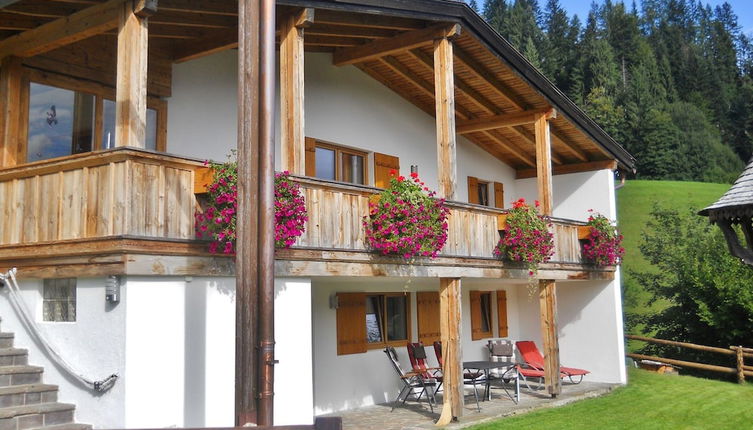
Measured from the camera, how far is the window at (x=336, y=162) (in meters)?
12.9

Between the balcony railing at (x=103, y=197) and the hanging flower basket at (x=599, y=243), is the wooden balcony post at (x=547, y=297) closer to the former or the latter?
the hanging flower basket at (x=599, y=243)

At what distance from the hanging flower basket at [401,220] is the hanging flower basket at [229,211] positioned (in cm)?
188

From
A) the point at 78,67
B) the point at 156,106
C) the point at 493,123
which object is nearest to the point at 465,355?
the point at 493,123

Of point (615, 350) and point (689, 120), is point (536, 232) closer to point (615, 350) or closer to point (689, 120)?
point (615, 350)

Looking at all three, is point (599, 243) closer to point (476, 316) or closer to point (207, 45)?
point (476, 316)

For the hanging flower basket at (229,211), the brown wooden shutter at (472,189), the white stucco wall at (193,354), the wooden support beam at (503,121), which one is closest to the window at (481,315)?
the brown wooden shutter at (472,189)

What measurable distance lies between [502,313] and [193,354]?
10982 mm

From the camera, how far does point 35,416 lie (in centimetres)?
734

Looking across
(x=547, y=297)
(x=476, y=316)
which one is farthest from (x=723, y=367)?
(x=547, y=297)

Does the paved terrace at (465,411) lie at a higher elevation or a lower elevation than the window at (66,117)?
lower

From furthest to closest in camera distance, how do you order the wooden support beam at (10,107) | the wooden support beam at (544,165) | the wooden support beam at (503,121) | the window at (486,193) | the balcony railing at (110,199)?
the window at (486,193) < the wooden support beam at (503,121) < the wooden support beam at (544,165) < the wooden support beam at (10,107) < the balcony railing at (110,199)

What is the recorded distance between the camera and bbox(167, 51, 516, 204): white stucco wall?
1088 cm

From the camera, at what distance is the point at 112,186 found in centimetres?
734

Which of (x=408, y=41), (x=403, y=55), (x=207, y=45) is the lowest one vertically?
(x=207, y=45)
